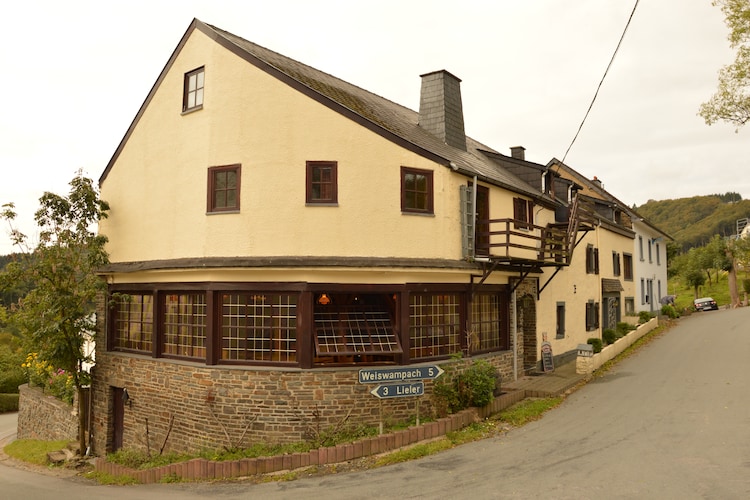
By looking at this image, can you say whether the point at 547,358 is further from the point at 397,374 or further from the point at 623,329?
the point at 623,329

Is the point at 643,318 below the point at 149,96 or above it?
below

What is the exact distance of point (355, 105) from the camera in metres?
15.8

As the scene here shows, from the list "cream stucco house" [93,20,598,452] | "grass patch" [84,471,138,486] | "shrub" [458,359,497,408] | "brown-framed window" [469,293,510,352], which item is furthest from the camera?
"brown-framed window" [469,293,510,352]

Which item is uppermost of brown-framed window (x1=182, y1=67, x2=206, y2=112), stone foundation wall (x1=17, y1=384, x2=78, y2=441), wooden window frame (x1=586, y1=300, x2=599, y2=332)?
brown-framed window (x1=182, y1=67, x2=206, y2=112)

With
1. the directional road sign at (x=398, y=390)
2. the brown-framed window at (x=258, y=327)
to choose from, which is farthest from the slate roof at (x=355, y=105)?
the directional road sign at (x=398, y=390)

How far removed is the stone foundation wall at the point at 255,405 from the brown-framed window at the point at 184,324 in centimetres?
43

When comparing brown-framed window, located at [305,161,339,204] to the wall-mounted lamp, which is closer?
brown-framed window, located at [305,161,339,204]

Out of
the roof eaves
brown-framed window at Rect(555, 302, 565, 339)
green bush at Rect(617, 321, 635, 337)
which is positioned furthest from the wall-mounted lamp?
green bush at Rect(617, 321, 635, 337)

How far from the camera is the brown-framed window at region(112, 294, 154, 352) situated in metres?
15.9

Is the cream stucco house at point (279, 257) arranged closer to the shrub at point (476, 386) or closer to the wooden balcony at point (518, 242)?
the wooden balcony at point (518, 242)

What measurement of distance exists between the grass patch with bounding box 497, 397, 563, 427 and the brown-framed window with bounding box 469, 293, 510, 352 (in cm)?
203

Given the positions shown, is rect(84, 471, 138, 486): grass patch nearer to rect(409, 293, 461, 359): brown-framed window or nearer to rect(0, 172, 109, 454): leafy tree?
rect(0, 172, 109, 454): leafy tree

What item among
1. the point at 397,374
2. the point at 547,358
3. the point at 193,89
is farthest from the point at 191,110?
the point at 547,358

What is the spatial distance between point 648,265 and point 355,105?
30.5 metres
